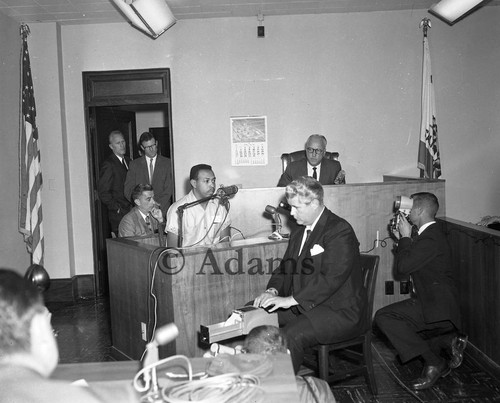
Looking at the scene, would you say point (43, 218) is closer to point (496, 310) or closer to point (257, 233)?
point (257, 233)

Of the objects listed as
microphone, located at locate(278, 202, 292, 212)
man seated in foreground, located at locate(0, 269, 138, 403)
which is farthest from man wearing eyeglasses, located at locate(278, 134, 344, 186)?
man seated in foreground, located at locate(0, 269, 138, 403)

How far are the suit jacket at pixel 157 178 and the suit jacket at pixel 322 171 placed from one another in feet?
5.13

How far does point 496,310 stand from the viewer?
145 inches

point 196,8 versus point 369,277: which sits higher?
point 196,8

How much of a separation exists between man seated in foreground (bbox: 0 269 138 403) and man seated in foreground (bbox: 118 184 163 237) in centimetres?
344

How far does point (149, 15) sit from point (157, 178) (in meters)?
1.74

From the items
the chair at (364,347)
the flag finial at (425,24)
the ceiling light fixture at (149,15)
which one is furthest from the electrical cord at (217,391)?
the flag finial at (425,24)

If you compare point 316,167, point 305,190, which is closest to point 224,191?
point 305,190

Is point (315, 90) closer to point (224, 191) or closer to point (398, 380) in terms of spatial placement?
point (224, 191)

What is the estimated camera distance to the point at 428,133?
6301 mm

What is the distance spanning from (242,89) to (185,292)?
11.4 feet

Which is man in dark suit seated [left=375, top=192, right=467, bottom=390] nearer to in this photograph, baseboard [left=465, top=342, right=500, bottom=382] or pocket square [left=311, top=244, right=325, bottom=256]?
baseboard [left=465, top=342, right=500, bottom=382]

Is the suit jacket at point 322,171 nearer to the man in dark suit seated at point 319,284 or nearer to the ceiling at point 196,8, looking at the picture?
the ceiling at point 196,8

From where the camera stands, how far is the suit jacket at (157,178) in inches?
252
